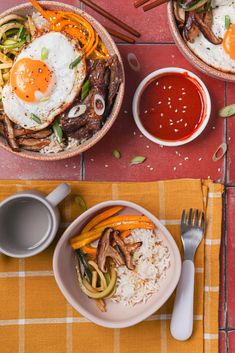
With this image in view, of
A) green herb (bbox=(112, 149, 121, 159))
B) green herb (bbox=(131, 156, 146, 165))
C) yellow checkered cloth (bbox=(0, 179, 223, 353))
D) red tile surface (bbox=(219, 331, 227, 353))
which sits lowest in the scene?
red tile surface (bbox=(219, 331, 227, 353))

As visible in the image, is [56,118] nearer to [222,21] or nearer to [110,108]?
[110,108]

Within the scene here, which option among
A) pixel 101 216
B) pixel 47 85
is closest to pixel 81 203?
pixel 101 216

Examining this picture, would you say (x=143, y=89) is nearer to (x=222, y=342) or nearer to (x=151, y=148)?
(x=151, y=148)

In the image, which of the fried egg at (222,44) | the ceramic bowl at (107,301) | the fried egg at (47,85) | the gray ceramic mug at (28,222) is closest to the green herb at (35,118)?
the fried egg at (47,85)

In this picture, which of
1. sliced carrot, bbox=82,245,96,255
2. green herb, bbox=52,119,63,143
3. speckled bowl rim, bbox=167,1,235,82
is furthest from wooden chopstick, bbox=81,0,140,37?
sliced carrot, bbox=82,245,96,255

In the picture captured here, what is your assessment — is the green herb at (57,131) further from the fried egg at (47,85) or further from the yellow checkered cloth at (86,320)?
the yellow checkered cloth at (86,320)

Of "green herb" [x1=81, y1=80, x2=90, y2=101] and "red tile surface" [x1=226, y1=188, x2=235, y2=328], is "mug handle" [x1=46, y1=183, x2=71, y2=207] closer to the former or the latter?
"green herb" [x1=81, y1=80, x2=90, y2=101]
